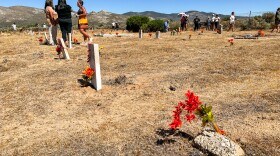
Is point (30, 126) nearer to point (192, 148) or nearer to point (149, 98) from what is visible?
point (149, 98)

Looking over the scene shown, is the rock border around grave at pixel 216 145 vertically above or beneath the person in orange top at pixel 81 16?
beneath

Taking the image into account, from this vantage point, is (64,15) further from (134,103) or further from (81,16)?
(134,103)

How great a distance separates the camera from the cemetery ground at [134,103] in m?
4.50

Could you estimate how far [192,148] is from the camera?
14.0 feet

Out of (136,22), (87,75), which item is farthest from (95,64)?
(136,22)

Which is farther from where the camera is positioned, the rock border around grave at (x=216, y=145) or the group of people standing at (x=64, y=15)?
the group of people standing at (x=64, y=15)

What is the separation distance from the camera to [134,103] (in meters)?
6.11

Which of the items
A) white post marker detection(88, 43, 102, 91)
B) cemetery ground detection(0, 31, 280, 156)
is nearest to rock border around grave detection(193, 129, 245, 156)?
cemetery ground detection(0, 31, 280, 156)

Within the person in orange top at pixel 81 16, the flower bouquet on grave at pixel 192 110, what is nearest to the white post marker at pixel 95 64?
the flower bouquet on grave at pixel 192 110

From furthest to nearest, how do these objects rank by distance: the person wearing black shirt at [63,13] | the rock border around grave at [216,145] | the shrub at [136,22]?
the shrub at [136,22] → the person wearing black shirt at [63,13] → the rock border around grave at [216,145]

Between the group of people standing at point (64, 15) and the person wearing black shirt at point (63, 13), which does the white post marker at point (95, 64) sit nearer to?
the group of people standing at point (64, 15)

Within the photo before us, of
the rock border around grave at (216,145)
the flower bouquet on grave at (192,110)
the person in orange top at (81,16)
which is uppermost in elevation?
the person in orange top at (81,16)

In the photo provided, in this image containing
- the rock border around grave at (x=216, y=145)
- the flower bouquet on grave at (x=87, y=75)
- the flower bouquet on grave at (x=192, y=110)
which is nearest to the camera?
the rock border around grave at (x=216, y=145)

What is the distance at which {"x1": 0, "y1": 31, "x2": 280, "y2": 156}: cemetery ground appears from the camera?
450 centimetres
